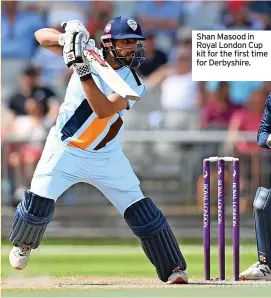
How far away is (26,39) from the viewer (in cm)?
1340

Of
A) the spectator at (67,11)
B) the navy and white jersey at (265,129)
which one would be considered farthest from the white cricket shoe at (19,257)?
the spectator at (67,11)

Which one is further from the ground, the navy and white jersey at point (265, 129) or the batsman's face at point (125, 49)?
the batsman's face at point (125, 49)

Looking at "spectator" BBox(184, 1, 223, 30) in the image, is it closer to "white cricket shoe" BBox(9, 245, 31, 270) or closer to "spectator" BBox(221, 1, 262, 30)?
"spectator" BBox(221, 1, 262, 30)

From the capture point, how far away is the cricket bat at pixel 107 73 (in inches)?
254

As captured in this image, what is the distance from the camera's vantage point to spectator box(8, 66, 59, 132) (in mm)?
12359

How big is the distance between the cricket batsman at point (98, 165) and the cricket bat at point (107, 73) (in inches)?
13.5

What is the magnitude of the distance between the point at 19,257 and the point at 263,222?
163 cm

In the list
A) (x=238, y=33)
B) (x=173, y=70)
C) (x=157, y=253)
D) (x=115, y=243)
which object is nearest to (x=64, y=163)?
(x=157, y=253)

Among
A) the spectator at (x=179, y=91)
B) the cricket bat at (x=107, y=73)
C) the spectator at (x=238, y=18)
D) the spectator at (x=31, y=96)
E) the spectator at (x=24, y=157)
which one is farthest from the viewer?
the spectator at (x=238, y=18)

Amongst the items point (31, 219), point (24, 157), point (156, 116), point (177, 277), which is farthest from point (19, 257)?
point (156, 116)

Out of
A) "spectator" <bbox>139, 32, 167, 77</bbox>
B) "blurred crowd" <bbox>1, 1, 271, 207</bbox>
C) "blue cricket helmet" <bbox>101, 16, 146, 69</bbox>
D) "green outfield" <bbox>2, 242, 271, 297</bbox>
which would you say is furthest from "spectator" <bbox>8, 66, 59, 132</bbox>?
"blue cricket helmet" <bbox>101, 16, 146, 69</bbox>

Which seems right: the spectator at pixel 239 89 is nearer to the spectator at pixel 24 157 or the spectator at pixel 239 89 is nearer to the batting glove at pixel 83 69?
the spectator at pixel 24 157

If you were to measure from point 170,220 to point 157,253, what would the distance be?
408 centimetres

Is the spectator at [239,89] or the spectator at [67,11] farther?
the spectator at [67,11]
